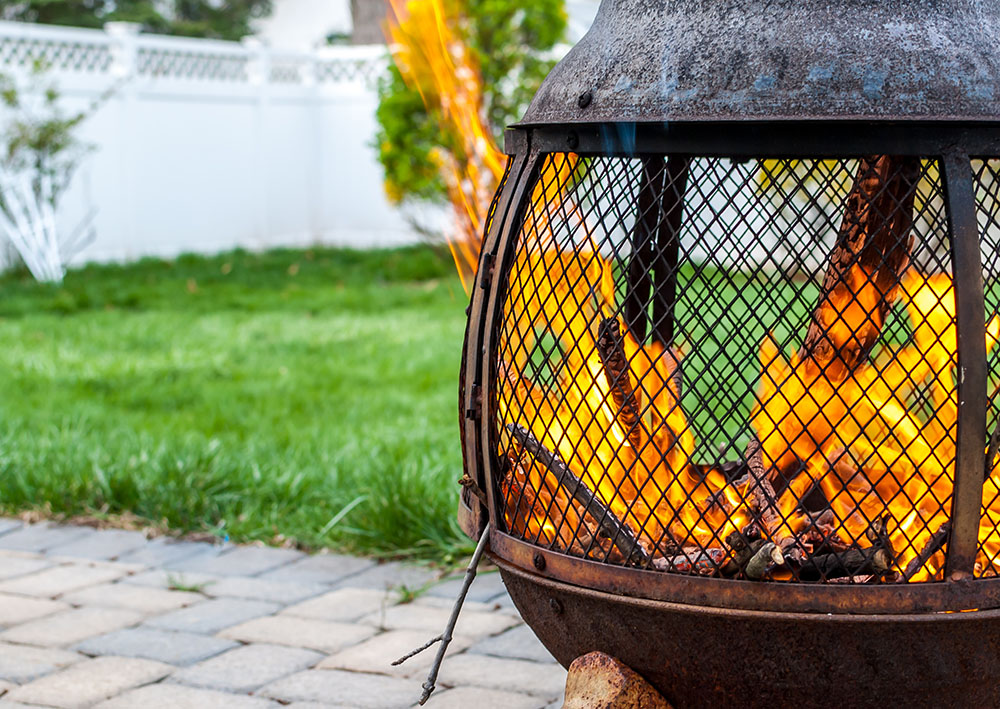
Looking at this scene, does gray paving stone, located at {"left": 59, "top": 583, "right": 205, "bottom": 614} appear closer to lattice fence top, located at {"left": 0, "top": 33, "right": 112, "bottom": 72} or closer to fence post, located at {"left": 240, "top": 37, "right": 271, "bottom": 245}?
lattice fence top, located at {"left": 0, "top": 33, "right": 112, "bottom": 72}

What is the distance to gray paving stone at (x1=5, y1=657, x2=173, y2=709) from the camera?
269 centimetres

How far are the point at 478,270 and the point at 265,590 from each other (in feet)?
5.22

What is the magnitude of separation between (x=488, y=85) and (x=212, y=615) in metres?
7.58

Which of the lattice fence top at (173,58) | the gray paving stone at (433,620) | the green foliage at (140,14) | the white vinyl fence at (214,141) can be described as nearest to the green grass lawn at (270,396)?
the gray paving stone at (433,620)

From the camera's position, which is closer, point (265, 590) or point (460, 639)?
point (460, 639)

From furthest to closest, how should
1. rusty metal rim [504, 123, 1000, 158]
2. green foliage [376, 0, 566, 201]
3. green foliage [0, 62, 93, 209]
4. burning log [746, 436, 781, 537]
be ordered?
green foliage [376, 0, 566, 201]
green foliage [0, 62, 93, 209]
burning log [746, 436, 781, 537]
rusty metal rim [504, 123, 1000, 158]

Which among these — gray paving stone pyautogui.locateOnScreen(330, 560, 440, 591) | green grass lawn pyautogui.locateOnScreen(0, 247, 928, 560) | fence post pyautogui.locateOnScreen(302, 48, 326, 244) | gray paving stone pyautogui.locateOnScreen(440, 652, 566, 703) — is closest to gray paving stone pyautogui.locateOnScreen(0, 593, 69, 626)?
green grass lawn pyautogui.locateOnScreen(0, 247, 928, 560)

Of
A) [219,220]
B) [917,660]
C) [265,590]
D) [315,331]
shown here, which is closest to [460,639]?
[265,590]

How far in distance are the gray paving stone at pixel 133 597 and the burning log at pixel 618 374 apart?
1.67 metres

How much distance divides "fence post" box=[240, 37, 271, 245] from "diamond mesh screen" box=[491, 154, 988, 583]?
11.4 m

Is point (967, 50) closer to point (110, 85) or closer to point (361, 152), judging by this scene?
point (110, 85)

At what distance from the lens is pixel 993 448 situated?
1.94m

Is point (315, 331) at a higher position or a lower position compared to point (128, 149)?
lower

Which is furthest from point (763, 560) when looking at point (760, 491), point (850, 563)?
point (760, 491)
